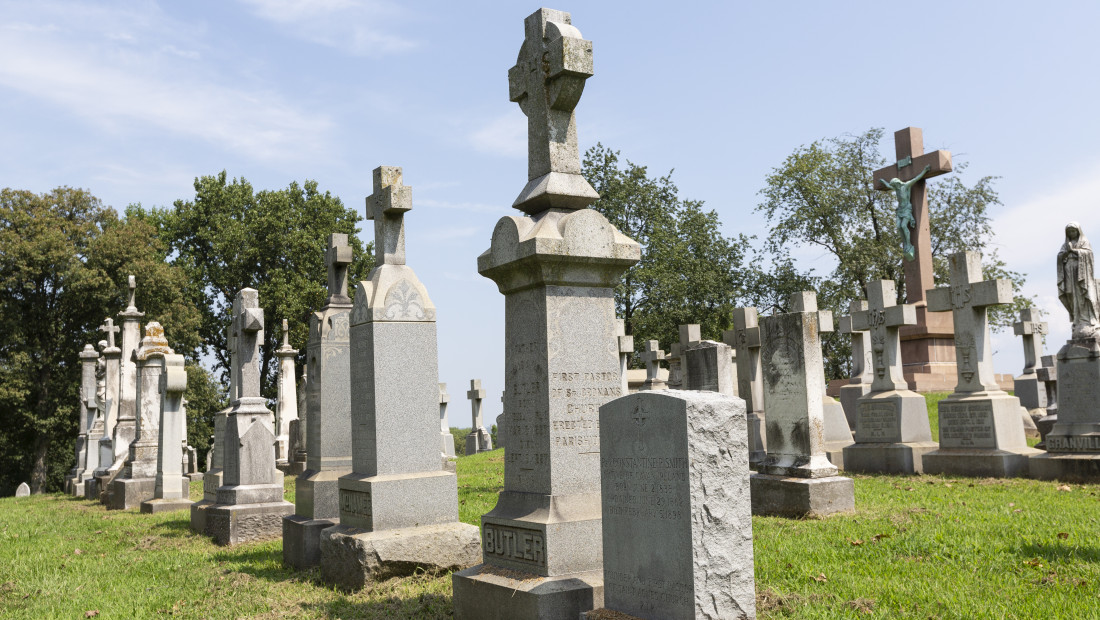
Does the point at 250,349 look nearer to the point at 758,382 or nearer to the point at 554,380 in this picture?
the point at 554,380

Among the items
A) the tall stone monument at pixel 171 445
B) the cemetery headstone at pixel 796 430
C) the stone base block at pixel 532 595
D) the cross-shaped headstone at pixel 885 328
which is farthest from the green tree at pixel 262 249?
the stone base block at pixel 532 595

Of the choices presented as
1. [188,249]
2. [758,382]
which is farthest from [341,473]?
[188,249]

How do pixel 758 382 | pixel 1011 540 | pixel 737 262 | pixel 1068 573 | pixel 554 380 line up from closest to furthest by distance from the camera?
pixel 554 380 → pixel 1068 573 → pixel 1011 540 → pixel 758 382 → pixel 737 262

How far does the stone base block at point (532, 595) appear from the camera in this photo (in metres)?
4.91

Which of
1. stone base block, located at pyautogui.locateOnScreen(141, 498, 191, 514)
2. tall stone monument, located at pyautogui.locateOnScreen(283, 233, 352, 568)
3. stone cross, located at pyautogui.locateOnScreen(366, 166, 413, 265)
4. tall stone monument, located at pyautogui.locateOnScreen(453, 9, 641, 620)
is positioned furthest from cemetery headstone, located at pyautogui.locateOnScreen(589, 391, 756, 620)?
stone base block, located at pyautogui.locateOnScreen(141, 498, 191, 514)

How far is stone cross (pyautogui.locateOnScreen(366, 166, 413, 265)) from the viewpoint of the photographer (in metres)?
8.17

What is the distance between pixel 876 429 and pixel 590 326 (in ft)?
36.0

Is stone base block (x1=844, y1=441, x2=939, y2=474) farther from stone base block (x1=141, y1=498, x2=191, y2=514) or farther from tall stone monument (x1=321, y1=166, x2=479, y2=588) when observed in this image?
stone base block (x1=141, y1=498, x2=191, y2=514)

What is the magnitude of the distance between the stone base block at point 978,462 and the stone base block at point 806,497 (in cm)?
430

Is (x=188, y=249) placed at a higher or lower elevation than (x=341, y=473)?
higher

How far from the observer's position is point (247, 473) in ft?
35.4

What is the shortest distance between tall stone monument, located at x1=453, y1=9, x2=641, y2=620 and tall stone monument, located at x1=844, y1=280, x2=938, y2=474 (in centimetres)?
1017

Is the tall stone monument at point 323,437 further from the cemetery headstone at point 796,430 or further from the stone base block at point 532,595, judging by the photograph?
the cemetery headstone at point 796,430

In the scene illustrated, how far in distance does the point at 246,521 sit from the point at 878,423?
419 inches
